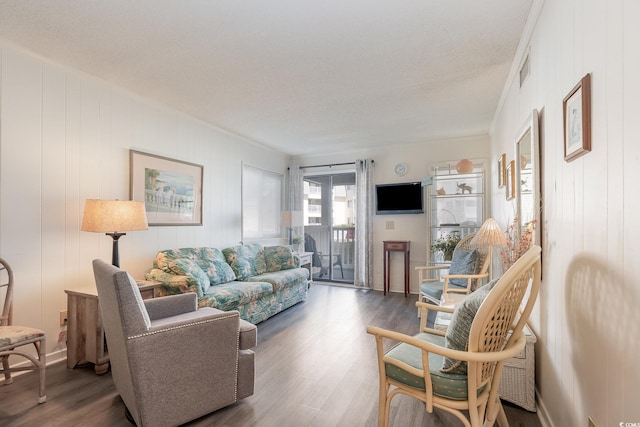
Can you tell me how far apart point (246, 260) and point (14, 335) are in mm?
2469

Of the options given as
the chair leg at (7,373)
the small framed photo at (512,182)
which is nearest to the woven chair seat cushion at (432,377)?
the small framed photo at (512,182)

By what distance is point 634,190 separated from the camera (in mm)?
915

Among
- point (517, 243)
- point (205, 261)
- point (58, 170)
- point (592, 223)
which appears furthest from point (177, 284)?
point (592, 223)

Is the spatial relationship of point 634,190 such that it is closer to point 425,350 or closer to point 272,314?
point 425,350

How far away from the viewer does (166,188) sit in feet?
12.0

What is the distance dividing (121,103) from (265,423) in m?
3.26

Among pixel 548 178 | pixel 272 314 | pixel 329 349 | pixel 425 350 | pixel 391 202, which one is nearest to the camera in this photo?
pixel 425 350

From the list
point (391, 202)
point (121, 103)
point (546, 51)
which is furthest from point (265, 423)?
point (391, 202)

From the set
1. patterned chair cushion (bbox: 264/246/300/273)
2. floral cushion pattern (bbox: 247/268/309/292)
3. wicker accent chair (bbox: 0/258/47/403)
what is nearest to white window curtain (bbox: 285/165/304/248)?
patterned chair cushion (bbox: 264/246/300/273)

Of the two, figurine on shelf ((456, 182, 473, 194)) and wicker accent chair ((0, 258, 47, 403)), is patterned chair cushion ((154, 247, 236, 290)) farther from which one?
figurine on shelf ((456, 182, 473, 194))

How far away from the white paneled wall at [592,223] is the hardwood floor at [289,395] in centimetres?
79

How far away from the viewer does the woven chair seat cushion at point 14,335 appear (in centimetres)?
194

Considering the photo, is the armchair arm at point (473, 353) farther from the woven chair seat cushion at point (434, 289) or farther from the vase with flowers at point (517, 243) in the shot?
the woven chair seat cushion at point (434, 289)

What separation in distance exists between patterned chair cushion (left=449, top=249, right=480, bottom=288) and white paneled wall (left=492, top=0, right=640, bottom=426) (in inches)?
59.2
